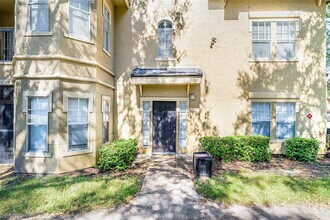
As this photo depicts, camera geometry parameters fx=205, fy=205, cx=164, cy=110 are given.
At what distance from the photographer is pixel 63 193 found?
561cm

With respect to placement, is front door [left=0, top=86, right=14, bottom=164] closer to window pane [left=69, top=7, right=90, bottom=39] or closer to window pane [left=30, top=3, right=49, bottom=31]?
window pane [left=30, top=3, right=49, bottom=31]

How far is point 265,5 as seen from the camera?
33.4ft

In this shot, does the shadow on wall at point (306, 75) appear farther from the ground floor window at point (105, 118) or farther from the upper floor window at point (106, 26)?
the upper floor window at point (106, 26)

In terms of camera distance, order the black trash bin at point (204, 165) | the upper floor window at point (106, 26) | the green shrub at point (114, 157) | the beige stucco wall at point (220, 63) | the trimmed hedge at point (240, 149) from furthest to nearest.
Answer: the beige stucco wall at point (220, 63), the upper floor window at point (106, 26), the trimmed hedge at point (240, 149), the green shrub at point (114, 157), the black trash bin at point (204, 165)

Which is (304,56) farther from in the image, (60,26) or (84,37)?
(60,26)

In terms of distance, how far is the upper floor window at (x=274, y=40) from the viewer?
401 inches

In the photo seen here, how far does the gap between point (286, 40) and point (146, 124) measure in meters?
8.16

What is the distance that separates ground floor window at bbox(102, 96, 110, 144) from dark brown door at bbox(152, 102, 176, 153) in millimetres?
2258

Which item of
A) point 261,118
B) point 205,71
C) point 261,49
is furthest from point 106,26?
point 261,118

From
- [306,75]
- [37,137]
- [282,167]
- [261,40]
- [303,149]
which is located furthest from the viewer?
[261,40]

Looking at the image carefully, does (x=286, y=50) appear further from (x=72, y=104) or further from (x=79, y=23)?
(x=72, y=104)

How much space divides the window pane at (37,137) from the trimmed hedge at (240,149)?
6.70m

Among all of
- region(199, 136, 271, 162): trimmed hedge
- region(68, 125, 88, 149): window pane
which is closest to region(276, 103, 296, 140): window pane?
region(199, 136, 271, 162): trimmed hedge

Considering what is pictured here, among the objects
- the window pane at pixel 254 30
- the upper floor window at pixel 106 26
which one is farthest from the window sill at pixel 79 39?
the window pane at pixel 254 30
